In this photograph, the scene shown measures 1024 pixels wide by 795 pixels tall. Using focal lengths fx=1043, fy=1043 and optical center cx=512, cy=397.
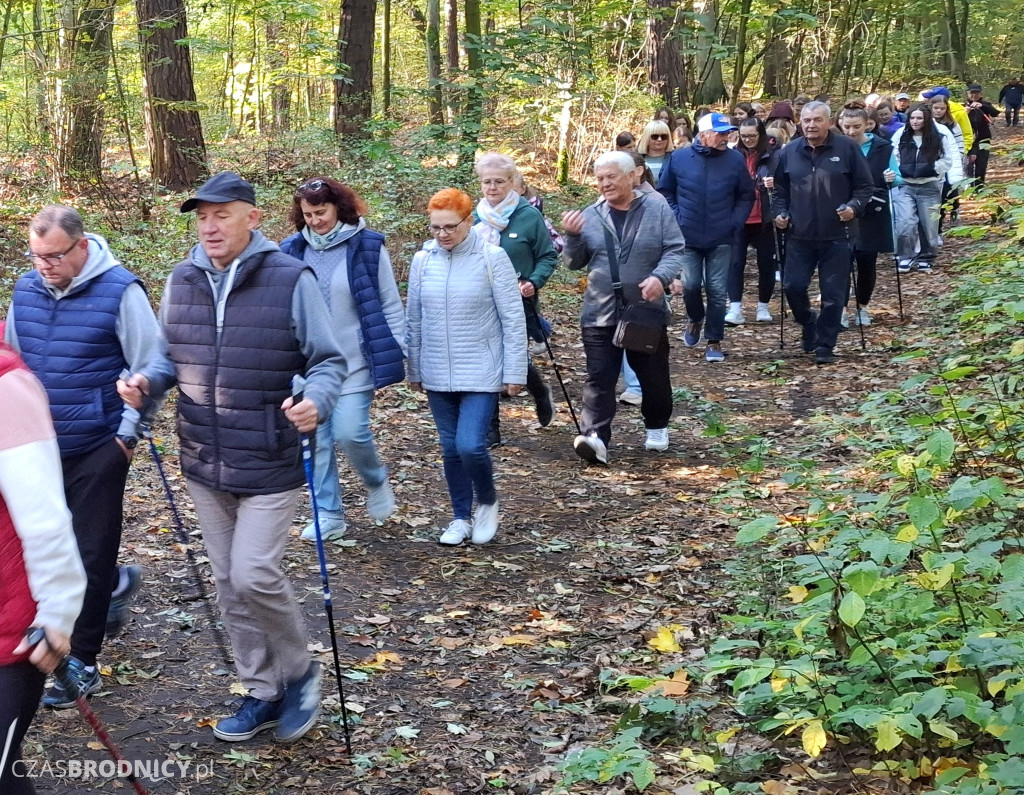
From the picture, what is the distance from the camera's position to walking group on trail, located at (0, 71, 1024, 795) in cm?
306

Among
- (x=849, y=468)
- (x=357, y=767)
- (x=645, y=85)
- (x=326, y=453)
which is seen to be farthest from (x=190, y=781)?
(x=645, y=85)

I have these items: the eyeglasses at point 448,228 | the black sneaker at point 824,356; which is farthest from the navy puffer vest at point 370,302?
the black sneaker at point 824,356

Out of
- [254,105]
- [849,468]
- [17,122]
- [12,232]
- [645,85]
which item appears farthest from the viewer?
[254,105]

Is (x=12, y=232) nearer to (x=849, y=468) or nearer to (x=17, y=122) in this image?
(x=17, y=122)

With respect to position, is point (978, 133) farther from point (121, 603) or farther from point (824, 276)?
point (121, 603)

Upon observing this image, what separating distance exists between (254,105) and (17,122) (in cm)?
1019

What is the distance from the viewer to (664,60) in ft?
67.9

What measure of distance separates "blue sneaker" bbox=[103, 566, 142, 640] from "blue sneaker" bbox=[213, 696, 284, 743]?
1158 millimetres

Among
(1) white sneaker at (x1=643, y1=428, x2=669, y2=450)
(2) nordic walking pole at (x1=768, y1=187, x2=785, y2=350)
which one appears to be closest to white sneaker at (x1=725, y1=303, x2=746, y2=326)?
(2) nordic walking pole at (x1=768, y1=187, x2=785, y2=350)

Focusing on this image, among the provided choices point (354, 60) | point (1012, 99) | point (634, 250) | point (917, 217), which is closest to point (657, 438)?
point (634, 250)

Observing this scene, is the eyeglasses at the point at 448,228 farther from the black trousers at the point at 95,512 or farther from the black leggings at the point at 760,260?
the black leggings at the point at 760,260

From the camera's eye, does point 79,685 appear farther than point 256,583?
Yes

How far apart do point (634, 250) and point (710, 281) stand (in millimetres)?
3749

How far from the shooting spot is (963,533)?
527cm
